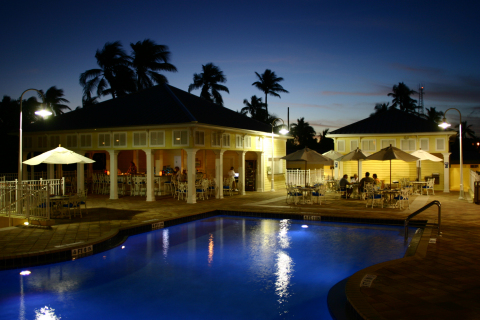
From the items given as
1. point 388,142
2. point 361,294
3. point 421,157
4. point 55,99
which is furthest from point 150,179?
point 55,99

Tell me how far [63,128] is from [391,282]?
60.0ft

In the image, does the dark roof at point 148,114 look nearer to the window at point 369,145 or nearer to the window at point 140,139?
the window at point 140,139

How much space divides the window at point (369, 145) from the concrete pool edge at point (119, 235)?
12.6 meters

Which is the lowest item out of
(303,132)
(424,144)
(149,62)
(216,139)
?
(424,144)

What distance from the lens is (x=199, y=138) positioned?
16.6 metres

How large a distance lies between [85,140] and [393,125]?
18.8 m

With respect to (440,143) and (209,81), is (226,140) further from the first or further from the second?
(209,81)

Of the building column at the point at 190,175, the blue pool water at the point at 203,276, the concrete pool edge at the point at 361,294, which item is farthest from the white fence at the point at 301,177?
the concrete pool edge at the point at 361,294

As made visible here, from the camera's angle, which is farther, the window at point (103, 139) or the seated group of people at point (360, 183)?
the window at point (103, 139)

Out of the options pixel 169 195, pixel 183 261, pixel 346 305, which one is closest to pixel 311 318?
pixel 346 305

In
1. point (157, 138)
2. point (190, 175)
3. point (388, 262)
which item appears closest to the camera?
point (388, 262)

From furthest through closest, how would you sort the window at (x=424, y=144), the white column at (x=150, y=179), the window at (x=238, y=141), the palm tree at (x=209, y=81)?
1. the palm tree at (x=209, y=81)
2. the window at (x=424, y=144)
3. the window at (x=238, y=141)
4. the white column at (x=150, y=179)

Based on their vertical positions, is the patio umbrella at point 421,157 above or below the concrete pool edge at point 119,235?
above

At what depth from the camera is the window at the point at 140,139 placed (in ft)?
56.9
